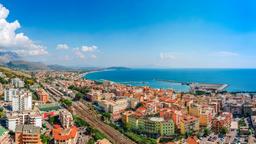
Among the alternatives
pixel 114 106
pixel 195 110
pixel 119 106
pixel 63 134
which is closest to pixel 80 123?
pixel 63 134

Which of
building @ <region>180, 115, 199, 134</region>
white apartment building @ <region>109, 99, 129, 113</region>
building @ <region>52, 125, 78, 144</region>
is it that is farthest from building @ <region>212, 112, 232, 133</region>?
building @ <region>52, 125, 78, 144</region>

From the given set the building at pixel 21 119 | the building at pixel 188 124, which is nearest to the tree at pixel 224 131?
the building at pixel 188 124

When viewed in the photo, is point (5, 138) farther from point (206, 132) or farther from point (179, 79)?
point (179, 79)

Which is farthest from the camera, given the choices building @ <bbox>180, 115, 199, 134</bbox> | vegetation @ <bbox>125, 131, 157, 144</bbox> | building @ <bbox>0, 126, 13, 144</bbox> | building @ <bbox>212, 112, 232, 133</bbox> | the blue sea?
the blue sea

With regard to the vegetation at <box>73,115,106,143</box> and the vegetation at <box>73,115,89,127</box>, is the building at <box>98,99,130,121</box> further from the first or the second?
the vegetation at <box>73,115,106,143</box>

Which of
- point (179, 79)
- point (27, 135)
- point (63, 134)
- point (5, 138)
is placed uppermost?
point (27, 135)

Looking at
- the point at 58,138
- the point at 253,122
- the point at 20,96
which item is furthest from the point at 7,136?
the point at 253,122

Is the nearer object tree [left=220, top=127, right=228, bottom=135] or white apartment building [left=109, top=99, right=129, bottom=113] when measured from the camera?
tree [left=220, top=127, right=228, bottom=135]
